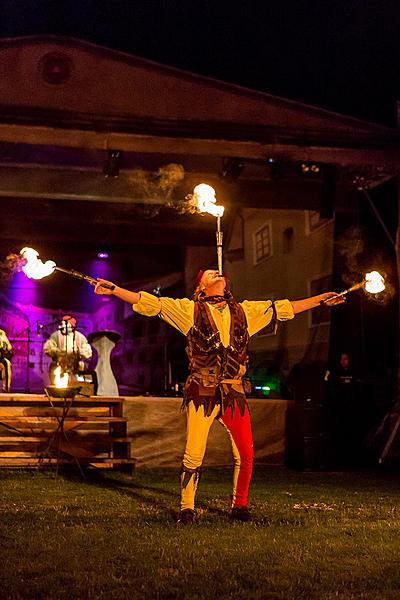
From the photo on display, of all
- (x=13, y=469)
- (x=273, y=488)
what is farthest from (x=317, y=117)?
(x=13, y=469)

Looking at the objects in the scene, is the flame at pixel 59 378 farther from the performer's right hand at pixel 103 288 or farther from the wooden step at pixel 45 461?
the performer's right hand at pixel 103 288

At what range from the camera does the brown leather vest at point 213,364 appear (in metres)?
6.36

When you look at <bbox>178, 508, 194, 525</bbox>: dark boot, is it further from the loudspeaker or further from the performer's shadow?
the loudspeaker

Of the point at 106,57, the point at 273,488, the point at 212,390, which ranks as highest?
the point at 106,57

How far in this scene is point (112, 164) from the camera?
12.6 m

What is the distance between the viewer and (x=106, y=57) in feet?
41.3

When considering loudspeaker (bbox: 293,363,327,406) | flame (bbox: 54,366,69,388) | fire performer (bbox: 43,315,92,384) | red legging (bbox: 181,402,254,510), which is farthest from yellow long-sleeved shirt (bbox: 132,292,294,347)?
fire performer (bbox: 43,315,92,384)

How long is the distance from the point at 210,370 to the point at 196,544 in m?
1.57

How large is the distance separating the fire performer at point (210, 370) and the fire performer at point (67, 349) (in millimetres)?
6731

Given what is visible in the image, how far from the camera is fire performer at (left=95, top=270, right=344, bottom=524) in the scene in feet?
20.8

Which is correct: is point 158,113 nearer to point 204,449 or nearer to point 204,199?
point 204,199

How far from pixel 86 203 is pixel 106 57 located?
345cm

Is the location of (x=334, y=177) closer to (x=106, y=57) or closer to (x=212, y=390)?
(x=106, y=57)

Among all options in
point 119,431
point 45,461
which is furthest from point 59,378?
point 45,461
